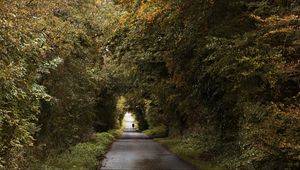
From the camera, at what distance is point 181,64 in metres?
17.4

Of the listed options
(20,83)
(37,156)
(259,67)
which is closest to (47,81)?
(37,156)

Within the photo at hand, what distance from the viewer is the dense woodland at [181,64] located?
9273 millimetres

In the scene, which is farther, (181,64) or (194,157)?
(194,157)

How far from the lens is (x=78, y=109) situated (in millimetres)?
23609

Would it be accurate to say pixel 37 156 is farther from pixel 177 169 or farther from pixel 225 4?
pixel 225 4

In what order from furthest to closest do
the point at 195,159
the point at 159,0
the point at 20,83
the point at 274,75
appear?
the point at 195,159 → the point at 159,0 → the point at 274,75 → the point at 20,83

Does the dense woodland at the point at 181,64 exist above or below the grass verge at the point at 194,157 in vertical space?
above

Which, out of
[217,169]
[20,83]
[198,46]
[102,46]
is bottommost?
[217,169]

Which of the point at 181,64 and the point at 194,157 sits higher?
the point at 181,64

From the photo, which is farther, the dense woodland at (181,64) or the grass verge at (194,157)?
the grass verge at (194,157)

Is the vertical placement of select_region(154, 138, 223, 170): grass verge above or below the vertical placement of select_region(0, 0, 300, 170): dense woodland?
below

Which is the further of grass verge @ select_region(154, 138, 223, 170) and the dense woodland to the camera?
grass verge @ select_region(154, 138, 223, 170)

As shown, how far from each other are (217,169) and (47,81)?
684 centimetres

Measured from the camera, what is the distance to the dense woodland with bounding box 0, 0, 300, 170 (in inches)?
365
